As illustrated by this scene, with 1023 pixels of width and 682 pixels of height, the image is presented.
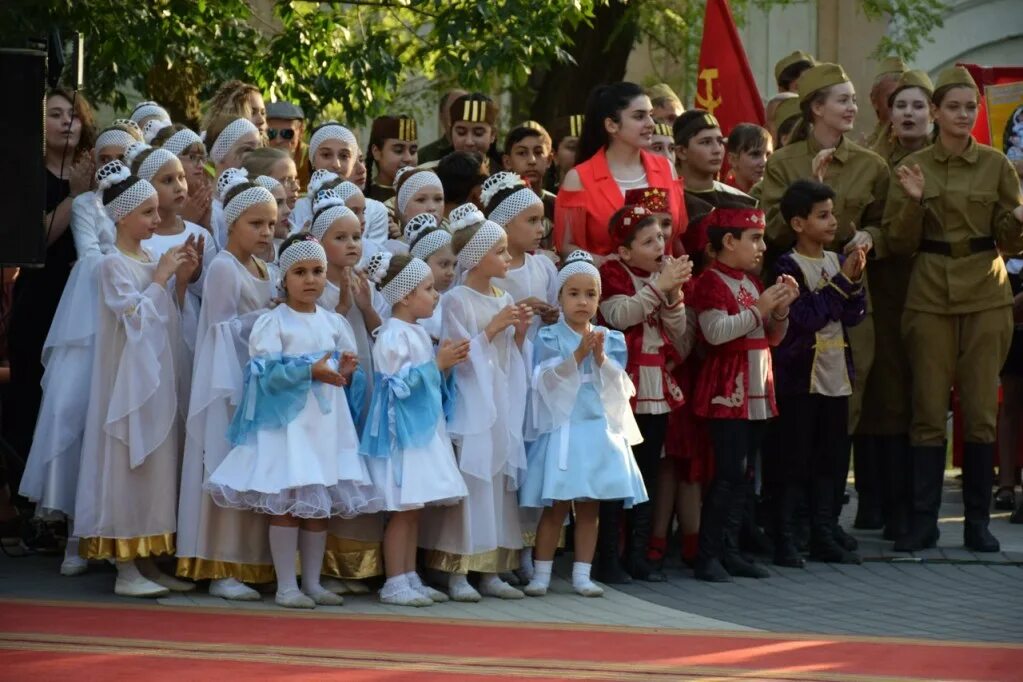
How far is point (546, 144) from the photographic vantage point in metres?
11.3

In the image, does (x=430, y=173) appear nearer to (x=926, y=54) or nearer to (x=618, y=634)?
(x=618, y=634)

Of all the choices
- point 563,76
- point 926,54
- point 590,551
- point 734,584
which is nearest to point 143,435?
point 590,551

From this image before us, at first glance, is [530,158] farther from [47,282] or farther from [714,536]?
[47,282]

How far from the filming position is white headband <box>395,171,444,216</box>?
1020 cm

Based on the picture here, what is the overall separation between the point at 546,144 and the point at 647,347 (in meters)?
1.92

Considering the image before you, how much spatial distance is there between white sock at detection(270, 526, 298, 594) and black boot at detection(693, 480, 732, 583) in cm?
207

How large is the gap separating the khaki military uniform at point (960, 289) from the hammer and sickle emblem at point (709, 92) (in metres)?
2.78

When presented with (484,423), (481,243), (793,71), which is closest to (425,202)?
(481,243)

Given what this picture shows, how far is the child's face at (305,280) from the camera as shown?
8844 millimetres

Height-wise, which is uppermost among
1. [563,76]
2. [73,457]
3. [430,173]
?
[563,76]

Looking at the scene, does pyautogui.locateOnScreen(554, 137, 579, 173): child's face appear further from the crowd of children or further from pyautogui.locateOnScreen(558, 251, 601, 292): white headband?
pyautogui.locateOnScreen(558, 251, 601, 292): white headband

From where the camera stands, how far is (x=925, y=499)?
1074 cm

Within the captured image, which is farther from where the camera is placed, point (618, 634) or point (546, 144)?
point (546, 144)

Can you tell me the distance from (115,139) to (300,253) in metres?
1.57
